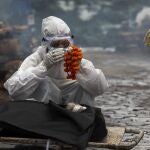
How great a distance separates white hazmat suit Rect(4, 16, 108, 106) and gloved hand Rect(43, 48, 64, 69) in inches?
1.4

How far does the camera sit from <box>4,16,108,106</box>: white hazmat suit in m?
5.07

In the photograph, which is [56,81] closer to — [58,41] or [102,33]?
[58,41]

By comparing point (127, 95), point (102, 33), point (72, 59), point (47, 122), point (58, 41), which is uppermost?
point (58, 41)

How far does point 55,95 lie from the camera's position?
5.31 m

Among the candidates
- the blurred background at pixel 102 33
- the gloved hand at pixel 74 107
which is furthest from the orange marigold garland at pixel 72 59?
the blurred background at pixel 102 33

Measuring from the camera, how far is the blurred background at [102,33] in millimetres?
13891

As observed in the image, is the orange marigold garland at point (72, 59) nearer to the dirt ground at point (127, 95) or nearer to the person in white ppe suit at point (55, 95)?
the person in white ppe suit at point (55, 95)

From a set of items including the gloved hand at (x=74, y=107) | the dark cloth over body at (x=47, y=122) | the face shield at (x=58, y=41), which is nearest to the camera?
the dark cloth over body at (x=47, y=122)

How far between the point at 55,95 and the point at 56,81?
171 millimetres

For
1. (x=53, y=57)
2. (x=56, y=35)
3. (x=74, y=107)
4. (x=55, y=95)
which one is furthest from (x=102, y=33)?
(x=74, y=107)

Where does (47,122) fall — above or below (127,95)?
above

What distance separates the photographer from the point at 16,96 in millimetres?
5113

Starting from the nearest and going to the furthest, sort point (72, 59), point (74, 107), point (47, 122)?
1. point (47, 122)
2. point (74, 107)
3. point (72, 59)

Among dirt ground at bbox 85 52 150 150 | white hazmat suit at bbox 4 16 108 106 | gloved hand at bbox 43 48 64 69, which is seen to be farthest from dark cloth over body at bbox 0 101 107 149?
dirt ground at bbox 85 52 150 150
